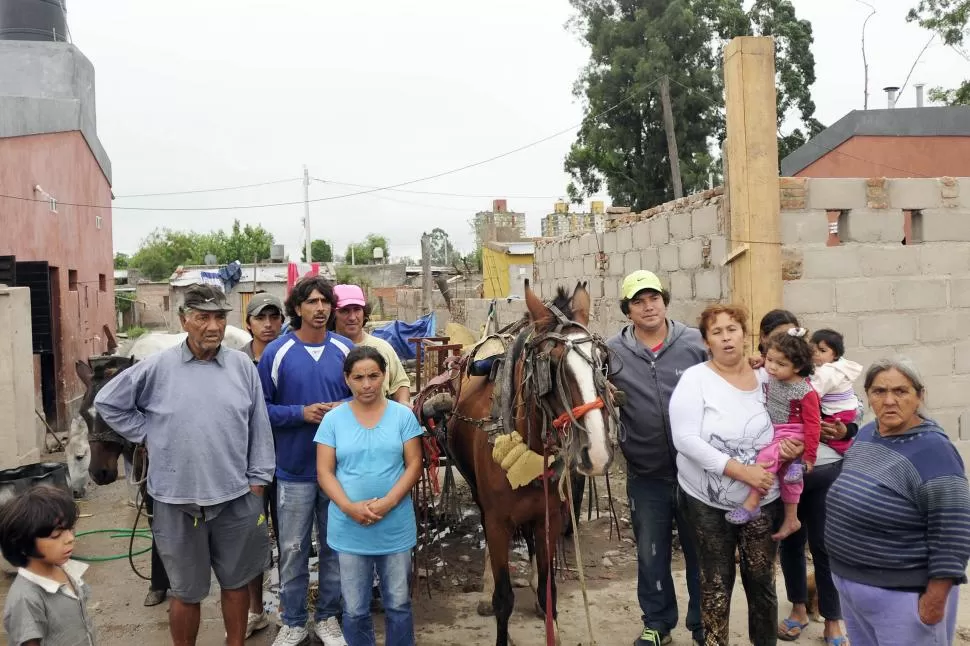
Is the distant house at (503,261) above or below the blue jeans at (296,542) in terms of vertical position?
above

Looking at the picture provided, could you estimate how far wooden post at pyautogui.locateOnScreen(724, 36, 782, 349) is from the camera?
5668 mm

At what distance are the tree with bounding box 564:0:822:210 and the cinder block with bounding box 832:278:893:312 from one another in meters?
21.8

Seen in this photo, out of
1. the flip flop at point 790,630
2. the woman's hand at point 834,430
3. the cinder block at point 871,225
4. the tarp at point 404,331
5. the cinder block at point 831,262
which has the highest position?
the cinder block at point 871,225

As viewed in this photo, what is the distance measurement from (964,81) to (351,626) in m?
24.3

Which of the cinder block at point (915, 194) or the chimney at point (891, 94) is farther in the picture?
the chimney at point (891, 94)

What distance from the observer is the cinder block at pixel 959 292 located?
5980 millimetres

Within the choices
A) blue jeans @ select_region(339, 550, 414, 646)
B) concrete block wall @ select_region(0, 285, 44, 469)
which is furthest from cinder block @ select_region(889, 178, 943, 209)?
concrete block wall @ select_region(0, 285, 44, 469)

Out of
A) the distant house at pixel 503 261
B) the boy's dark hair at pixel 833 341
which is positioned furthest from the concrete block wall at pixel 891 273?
the distant house at pixel 503 261

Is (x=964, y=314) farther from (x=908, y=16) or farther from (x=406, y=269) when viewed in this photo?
(x=406, y=269)

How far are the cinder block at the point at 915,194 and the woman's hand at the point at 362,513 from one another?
197 inches

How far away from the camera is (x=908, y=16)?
22.1m

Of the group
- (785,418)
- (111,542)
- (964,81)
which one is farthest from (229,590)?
(964,81)

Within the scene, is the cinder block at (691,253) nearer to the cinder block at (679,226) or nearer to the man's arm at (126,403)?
the cinder block at (679,226)

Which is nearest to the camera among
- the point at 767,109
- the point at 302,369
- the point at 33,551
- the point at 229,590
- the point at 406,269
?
the point at 33,551
